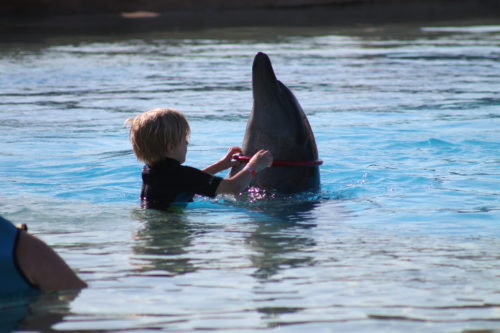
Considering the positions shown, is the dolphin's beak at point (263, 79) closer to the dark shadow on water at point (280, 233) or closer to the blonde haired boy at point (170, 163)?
the blonde haired boy at point (170, 163)

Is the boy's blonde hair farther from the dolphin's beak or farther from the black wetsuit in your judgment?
the dolphin's beak

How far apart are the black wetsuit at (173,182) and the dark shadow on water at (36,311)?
1.86 metres

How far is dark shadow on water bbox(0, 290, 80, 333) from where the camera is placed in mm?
3682

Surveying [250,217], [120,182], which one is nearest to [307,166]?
[250,217]

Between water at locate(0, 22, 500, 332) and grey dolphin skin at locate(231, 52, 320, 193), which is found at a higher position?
grey dolphin skin at locate(231, 52, 320, 193)

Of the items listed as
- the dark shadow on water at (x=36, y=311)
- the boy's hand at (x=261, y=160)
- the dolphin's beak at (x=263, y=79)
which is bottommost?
→ the dark shadow on water at (x=36, y=311)

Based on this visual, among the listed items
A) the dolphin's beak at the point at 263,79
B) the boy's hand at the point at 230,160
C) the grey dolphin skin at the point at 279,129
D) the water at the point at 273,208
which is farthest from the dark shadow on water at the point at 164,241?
the dolphin's beak at the point at 263,79

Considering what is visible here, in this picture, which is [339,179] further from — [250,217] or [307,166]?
[250,217]

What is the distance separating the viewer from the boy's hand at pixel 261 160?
594cm

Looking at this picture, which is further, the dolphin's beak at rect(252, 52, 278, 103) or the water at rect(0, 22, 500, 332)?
the dolphin's beak at rect(252, 52, 278, 103)

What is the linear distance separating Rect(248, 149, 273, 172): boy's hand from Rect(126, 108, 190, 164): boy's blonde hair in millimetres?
490

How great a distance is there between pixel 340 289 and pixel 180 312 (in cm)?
82

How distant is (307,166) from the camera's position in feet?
21.6

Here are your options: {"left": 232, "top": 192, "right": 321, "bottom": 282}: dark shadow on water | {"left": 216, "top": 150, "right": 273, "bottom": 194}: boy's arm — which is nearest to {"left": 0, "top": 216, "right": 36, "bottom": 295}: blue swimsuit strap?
{"left": 232, "top": 192, "right": 321, "bottom": 282}: dark shadow on water
